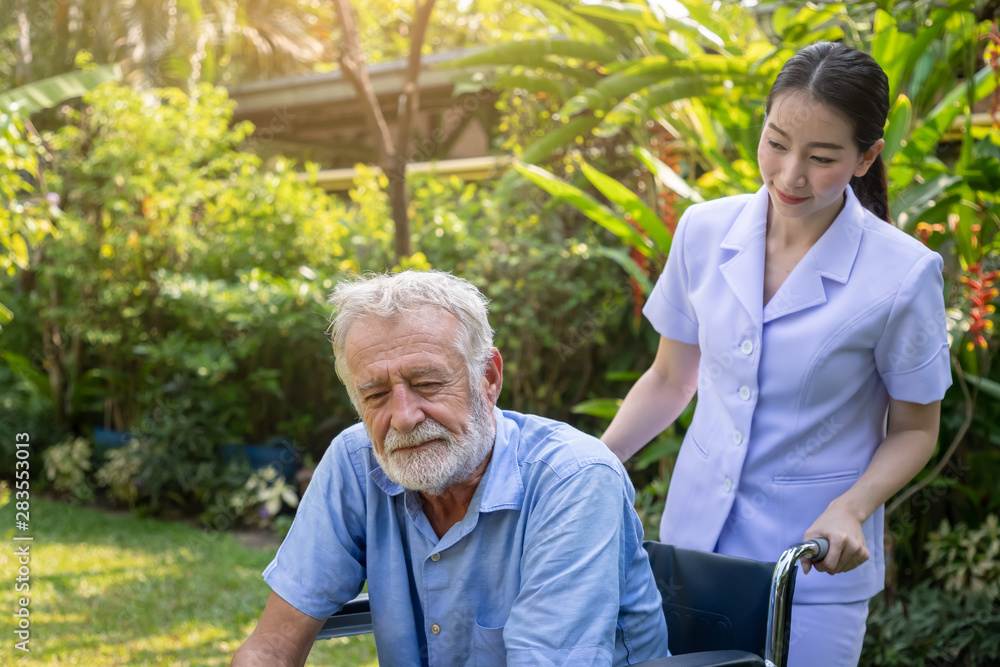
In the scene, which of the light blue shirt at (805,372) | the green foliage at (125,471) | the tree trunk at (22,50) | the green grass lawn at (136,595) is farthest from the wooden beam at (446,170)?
the tree trunk at (22,50)

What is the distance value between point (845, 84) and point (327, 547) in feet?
3.99

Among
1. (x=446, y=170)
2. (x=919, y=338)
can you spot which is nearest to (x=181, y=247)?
(x=446, y=170)

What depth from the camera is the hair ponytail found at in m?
1.74

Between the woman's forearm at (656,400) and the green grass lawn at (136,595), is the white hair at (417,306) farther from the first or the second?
the green grass lawn at (136,595)

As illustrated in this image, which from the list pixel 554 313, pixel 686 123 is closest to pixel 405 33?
pixel 554 313

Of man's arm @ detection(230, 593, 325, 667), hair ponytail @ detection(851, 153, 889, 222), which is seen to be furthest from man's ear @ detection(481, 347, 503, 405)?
hair ponytail @ detection(851, 153, 889, 222)

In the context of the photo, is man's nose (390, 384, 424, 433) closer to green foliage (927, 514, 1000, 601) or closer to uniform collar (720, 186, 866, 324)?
uniform collar (720, 186, 866, 324)

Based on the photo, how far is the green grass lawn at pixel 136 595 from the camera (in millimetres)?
3541

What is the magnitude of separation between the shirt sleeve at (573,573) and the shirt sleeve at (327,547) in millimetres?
358

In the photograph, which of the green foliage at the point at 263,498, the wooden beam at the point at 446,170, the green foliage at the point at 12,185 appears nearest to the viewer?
the green foliage at the point at 12,185

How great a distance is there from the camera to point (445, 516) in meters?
1.61

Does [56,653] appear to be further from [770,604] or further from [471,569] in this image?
[770,604]

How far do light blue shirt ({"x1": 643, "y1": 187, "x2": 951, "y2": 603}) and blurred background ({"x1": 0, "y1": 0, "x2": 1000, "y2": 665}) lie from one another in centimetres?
107

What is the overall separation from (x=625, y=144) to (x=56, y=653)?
377 cm
